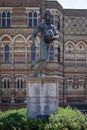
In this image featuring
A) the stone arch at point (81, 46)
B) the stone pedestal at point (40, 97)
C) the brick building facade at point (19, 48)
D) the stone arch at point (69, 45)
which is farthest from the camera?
the stone arch at point (81, 46)

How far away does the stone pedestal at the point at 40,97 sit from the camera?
15.9 metres

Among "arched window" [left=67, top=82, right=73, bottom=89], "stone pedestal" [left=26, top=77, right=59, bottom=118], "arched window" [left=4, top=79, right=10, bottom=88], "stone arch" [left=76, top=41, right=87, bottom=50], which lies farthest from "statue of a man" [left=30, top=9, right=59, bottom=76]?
"stone arch" [left=76, top=41, right=87, bottom=50]

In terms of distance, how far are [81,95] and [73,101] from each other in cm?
111

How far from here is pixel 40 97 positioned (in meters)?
15.9

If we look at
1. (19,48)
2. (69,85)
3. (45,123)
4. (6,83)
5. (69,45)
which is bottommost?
(69,85)

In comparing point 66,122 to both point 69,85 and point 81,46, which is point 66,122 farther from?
point 81,46

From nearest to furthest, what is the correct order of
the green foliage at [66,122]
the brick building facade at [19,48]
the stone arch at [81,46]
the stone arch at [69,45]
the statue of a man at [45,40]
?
the green foliage at [66,122] < the statue of a man at [45,40] < the brick building facade at [19,48] < the stone arch at [69,45] < the stone arch at [81,46]

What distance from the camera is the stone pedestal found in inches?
625

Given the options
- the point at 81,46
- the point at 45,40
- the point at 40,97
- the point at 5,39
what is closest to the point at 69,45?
the point at 81,46

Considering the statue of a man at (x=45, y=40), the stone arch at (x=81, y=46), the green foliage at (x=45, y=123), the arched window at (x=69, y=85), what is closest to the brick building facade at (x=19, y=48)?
the arched window at (x=69, y=85)

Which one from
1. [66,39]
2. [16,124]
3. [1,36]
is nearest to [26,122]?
[16,124]

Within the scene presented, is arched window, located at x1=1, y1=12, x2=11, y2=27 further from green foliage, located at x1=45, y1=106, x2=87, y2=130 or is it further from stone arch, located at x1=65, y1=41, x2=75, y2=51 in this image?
green foliage, located at x1=45, y1=106, x2=87, y2=130

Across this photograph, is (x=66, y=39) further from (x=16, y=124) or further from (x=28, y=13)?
(x=16, y=124)

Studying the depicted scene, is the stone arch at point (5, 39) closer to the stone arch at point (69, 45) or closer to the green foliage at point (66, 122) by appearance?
the stone arch at point (69, 45)
